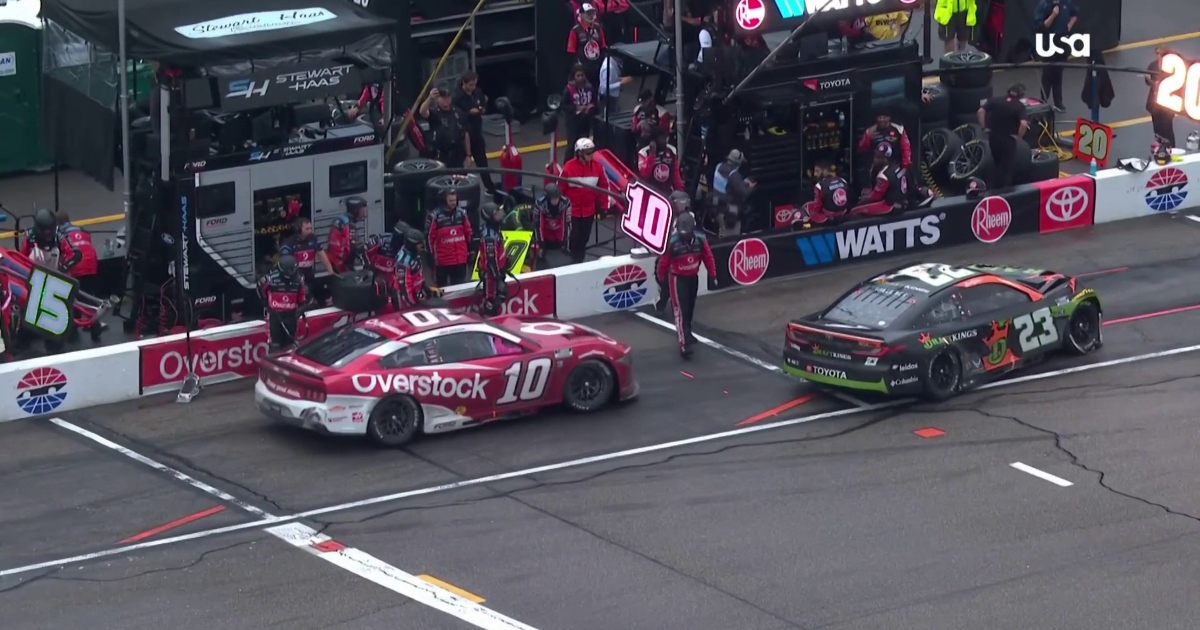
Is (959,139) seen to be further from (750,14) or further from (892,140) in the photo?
(750,14)

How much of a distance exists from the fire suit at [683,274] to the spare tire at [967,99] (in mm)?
8247

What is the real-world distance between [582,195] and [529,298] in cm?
219

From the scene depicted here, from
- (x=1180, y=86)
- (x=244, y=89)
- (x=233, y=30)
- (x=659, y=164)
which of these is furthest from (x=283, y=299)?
(x=1180, y=86)

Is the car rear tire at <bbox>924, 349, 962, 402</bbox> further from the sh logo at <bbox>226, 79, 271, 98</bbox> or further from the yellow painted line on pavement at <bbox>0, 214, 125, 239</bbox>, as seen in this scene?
the yellow painted line on pavement at <bbox>0, 214, 125, 239</bbox>

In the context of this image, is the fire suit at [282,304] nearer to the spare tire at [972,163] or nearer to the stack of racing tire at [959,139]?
the stack of racing tire at [959,139]

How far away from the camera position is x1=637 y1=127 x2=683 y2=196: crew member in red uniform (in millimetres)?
27344

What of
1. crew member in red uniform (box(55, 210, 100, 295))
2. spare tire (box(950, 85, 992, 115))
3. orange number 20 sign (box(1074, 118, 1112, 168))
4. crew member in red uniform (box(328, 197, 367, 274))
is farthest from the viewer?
orange number 20 sign (box(1074, 118, 1112, 168))

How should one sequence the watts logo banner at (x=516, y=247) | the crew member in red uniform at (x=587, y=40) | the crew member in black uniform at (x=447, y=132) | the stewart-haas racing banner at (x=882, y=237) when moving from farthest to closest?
the crew member in red uniform at (x=587, y=40), the crew member in black uniform at (x=447, y=132), the stewart-haas racing banner at (x=882, y=237), the watts logo banner at (x=516, y=247)

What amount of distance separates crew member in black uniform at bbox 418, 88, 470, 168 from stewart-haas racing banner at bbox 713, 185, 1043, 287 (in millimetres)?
4289

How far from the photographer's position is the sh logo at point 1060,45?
33719 millimetres

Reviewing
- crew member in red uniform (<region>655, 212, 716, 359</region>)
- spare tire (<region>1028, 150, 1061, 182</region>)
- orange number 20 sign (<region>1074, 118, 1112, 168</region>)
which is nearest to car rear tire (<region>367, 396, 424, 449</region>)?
crew member in red uniform (<region>655, 212, 716, 359</region>)

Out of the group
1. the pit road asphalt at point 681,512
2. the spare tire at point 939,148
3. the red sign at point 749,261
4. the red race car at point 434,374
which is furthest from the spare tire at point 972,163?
the red race car at point 434,374

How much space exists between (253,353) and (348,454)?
313cm

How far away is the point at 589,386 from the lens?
21703 mm
